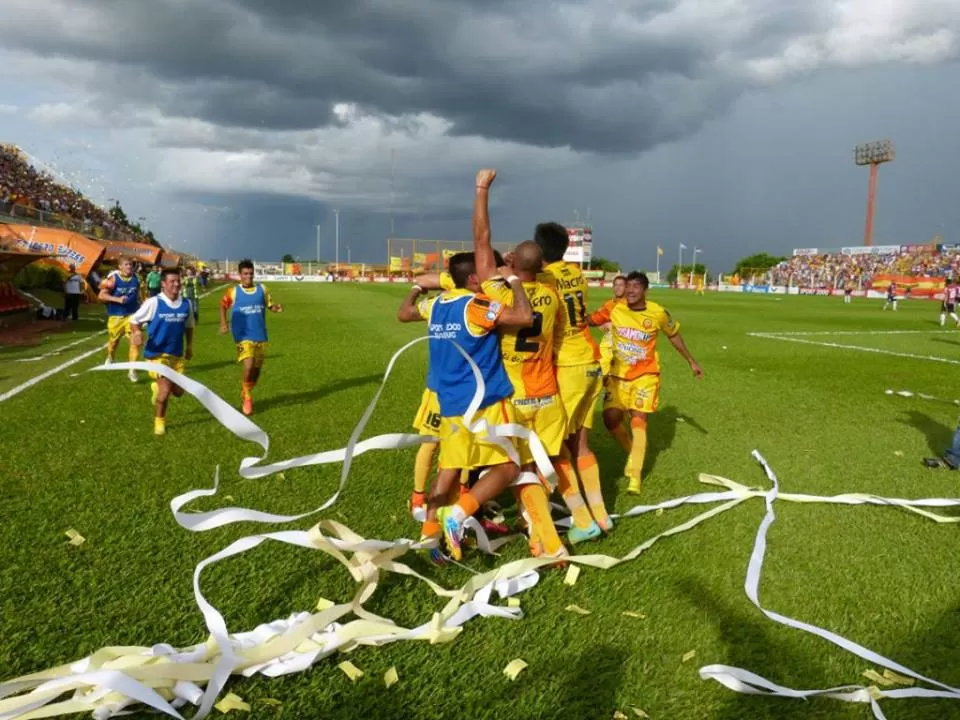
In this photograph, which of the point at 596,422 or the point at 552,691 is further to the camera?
the point at 596,422

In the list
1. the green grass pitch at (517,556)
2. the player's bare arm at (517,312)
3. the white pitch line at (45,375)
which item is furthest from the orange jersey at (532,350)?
the white pitch line at (45,375)

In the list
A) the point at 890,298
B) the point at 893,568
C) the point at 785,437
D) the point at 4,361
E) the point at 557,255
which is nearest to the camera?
the point at 893,568

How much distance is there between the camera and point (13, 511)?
4.89 meters

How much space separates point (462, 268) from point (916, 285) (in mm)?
72031

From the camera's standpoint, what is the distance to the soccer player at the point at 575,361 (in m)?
4.70

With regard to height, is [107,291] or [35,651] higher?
[107,291]

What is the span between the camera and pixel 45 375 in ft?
36.6

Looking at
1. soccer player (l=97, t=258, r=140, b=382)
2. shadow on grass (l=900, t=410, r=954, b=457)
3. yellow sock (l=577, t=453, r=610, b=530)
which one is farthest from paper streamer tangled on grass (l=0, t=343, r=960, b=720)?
soccer player (l=97, t=258, r=140, b=382)

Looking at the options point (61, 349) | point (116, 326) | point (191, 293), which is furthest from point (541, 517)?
point (191, 293)

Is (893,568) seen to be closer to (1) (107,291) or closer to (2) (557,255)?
(2) (557,255)

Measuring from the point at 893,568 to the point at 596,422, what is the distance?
15.2ft

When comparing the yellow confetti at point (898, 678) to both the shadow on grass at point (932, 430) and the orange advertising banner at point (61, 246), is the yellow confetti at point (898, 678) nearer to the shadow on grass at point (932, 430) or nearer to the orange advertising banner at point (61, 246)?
the shadow on grass at point (932, 430)

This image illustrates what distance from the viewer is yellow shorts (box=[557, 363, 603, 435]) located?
189 inches

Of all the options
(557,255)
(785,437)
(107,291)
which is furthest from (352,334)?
(557,255)
